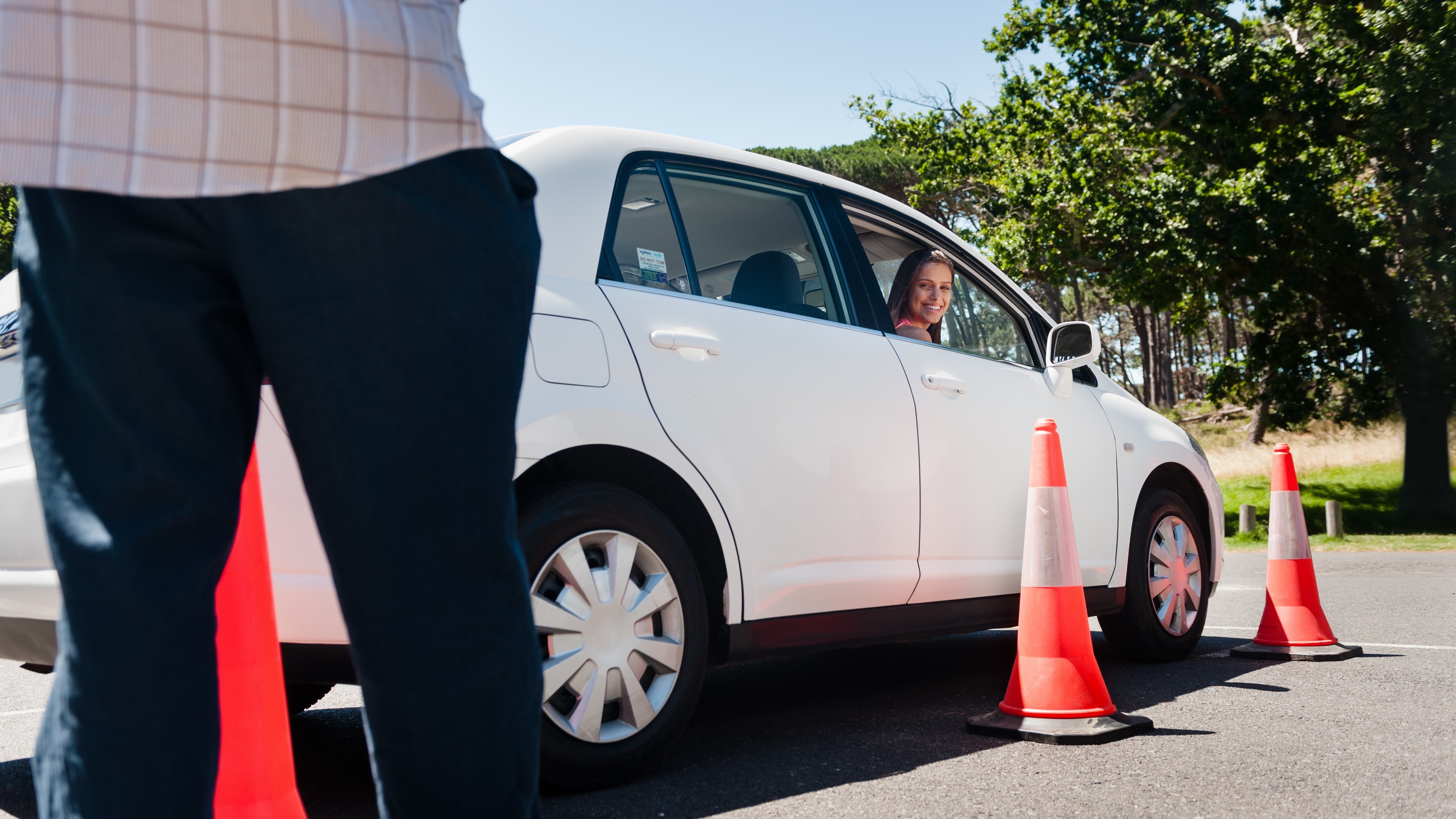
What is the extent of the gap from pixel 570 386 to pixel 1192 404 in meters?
44.1

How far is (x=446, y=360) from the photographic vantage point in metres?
0.97

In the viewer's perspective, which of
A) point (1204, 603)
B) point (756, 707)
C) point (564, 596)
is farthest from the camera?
Result: point (1204, 603)

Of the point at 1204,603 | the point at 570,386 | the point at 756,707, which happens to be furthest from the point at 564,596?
the point at 1204,603

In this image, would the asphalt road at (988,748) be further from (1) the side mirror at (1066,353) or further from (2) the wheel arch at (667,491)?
(1) the side mirror at (1066,353)

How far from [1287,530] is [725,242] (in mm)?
2995

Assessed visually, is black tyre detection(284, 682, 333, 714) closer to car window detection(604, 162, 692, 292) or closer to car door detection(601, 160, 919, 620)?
car door detection(601, 160, 919, 620)

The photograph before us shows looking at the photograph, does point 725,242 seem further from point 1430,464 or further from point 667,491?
point 1430,464

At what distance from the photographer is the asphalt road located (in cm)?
270

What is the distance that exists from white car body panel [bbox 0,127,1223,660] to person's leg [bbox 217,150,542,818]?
147 cm

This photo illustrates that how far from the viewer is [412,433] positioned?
966mm

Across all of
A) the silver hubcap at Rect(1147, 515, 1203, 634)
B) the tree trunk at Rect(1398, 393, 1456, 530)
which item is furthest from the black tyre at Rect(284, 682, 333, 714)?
the tree trunk at Rect(1398, 393, 1456, 530)

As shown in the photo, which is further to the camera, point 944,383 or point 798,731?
point 944,383

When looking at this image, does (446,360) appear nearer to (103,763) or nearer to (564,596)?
(103,763)

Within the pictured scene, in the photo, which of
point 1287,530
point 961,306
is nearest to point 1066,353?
point 961,306
